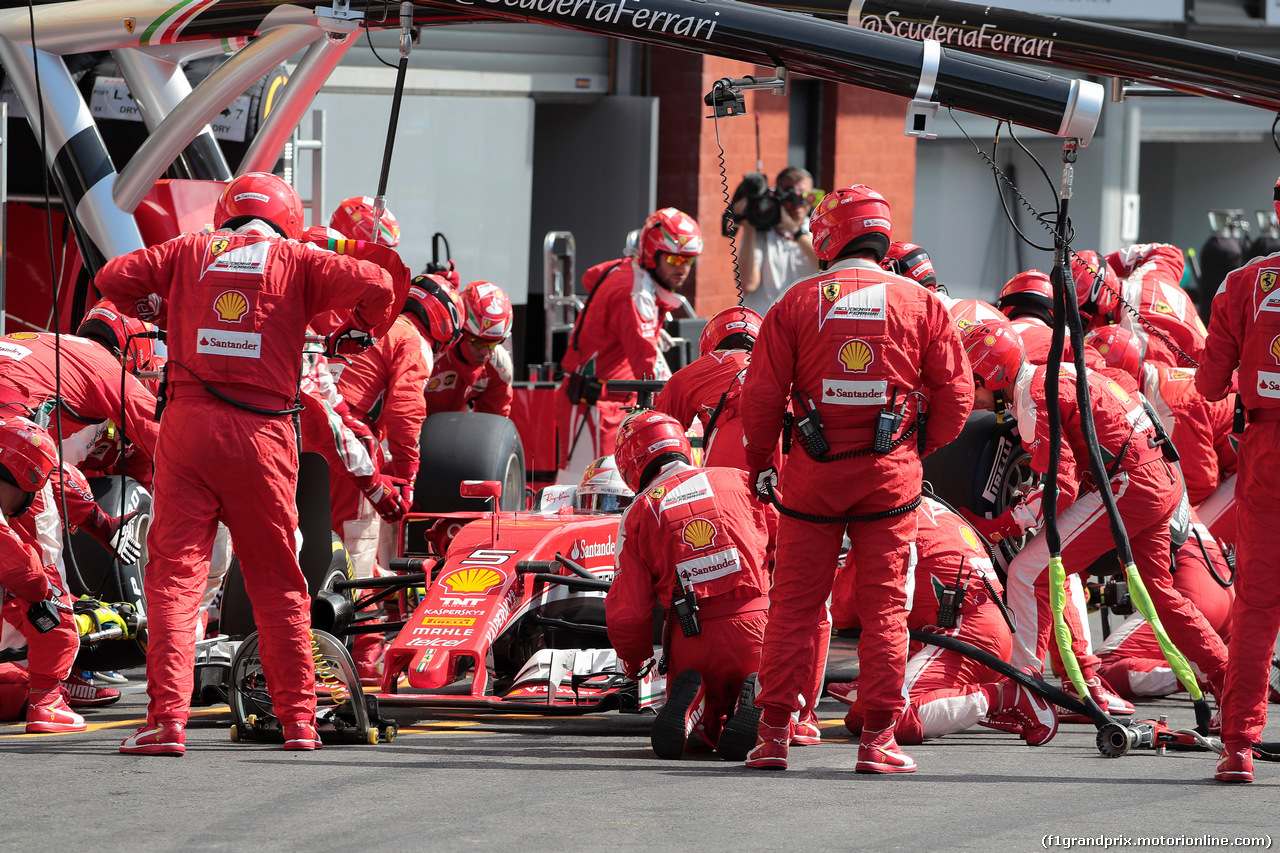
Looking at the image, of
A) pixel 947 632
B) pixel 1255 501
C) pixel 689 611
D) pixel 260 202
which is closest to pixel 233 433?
pixel 260 202

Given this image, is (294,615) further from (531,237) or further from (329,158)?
(531,237)

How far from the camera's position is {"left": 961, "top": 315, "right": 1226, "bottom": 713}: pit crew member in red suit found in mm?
6906

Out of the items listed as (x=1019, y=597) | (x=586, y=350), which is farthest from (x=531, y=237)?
(x=1019, y=597)

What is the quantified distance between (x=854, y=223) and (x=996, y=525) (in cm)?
243

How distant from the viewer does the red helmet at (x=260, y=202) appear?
6258 mm

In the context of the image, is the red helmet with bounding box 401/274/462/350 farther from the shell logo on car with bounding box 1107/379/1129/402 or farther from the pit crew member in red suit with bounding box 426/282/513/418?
the shell logo on car with bounding box 1107/379/1129/402

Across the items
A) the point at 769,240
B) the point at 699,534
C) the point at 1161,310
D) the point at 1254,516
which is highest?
the point at 769,240

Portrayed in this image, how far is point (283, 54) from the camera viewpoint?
25.3 ft

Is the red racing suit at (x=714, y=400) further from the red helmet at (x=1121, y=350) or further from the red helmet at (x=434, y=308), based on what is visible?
the red helmet at (x=1121, y=350)

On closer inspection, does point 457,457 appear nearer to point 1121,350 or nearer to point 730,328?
point 730,328

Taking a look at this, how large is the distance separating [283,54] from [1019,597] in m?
3.99

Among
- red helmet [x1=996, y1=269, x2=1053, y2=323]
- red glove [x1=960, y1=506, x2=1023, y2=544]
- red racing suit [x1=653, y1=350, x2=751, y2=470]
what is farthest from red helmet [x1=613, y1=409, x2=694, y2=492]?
red helmet [x1=996, y1=269, x2=1053, y2=323]

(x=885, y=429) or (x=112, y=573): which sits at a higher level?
(x=885, y=429)

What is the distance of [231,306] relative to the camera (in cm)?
593
